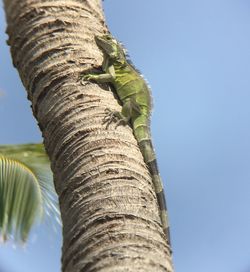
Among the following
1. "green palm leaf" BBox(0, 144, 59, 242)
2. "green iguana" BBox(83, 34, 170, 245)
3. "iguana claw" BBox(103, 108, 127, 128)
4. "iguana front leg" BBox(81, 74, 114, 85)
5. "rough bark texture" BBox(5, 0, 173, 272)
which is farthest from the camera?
"green palm leaf" BBox(0, 144, 59, 242)

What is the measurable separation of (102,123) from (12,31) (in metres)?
1.15

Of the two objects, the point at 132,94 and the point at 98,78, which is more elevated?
the point at 98,78

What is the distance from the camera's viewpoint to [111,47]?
6.05 metres

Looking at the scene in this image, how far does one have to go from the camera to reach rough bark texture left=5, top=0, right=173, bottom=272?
346 centimetres

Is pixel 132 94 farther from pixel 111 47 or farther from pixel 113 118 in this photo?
pixel 113 118

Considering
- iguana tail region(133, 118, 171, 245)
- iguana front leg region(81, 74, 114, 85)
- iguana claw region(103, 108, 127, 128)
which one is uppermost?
iguana front leg region(81, 74, 114, 85)

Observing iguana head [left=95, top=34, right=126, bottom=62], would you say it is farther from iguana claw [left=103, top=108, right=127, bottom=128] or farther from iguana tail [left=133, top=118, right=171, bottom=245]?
iguana claw [left=103, top=108, right=127, bottom=128]

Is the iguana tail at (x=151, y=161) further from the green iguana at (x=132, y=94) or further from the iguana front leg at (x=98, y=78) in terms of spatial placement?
the iguana front leg at (x=98, y=78)

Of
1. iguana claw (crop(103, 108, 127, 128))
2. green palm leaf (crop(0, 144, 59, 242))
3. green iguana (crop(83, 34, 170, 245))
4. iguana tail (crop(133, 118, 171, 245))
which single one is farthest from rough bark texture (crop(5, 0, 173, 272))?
green palm leaf (crop(0, 144, 59, 242))

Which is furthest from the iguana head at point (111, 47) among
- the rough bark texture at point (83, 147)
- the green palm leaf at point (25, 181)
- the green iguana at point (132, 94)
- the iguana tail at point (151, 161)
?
the green palm leaf at point (25, 181)

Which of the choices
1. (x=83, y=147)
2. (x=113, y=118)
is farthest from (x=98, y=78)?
(x=83, y=147)

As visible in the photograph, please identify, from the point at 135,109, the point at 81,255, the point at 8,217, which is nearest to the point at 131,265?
the point at 81,255

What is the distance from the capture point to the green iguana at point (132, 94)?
4.93m

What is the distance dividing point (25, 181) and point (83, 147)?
19.5ft
